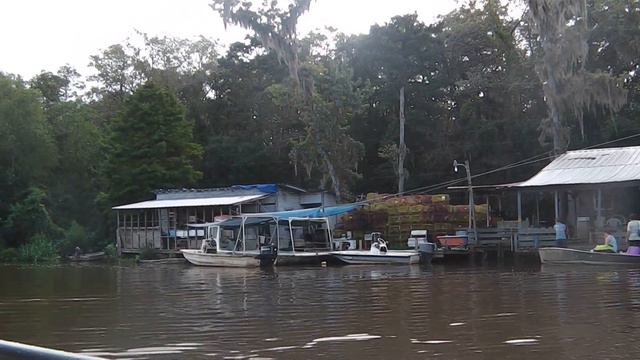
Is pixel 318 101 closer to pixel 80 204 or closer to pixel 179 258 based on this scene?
pixel 179 258

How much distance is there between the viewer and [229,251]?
96.3 feet

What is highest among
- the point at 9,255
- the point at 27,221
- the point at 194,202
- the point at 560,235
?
the point at 194,202

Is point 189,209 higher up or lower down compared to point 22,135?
lower down

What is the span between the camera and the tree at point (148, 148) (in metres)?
41.1

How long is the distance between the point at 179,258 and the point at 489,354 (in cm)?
2759

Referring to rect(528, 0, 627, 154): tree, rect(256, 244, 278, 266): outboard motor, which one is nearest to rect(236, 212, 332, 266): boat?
rect(256, 244, 278, 266): outboard motor

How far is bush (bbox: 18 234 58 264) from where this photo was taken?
3916 centimetres

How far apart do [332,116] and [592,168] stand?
14228mm

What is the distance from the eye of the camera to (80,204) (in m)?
49.3

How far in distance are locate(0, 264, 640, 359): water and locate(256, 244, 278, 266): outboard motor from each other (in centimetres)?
611

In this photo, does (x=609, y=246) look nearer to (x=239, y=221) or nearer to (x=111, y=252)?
A: (x=239, y=221)

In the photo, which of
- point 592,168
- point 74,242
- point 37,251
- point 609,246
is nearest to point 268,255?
point 609,246

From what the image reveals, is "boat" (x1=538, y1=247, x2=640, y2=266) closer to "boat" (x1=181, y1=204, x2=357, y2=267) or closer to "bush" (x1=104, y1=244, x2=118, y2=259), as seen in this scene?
"boat" (x1=181, y1=204, x2=357, y2=267)

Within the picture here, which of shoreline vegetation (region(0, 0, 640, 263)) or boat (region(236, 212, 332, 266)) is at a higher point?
shoreline vegetation (region(0, 0, 640, 263))
